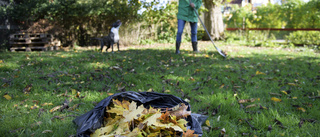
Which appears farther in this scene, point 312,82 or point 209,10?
point 209,10

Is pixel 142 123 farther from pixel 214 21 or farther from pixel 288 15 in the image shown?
pixel 288 15

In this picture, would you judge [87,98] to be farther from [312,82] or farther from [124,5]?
[124,5]

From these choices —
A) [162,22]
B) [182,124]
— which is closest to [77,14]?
[162,22]

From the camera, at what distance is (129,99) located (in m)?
1.93

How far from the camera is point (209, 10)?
37.6 feet

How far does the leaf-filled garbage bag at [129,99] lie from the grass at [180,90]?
231 millimetres

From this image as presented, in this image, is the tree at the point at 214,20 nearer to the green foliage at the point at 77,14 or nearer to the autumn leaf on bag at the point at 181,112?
the green foliage at the point at 77,14

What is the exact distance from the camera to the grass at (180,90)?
2041 millimetres

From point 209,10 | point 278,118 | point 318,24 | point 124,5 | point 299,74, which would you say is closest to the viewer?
point 278,118

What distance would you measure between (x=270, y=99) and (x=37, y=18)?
939cm

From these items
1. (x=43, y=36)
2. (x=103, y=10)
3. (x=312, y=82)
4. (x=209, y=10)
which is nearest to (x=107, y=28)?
(x=103, y=10)

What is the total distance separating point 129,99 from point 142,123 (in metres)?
0.45

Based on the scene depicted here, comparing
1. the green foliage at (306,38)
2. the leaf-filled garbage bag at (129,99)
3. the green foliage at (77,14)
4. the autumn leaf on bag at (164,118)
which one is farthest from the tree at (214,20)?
the autumn leaf on bag at (164,118)

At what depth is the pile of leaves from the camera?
148 cm
